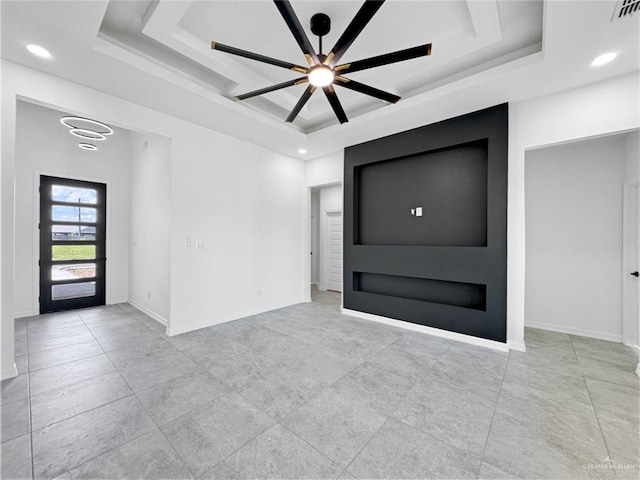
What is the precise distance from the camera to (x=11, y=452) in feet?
5.47

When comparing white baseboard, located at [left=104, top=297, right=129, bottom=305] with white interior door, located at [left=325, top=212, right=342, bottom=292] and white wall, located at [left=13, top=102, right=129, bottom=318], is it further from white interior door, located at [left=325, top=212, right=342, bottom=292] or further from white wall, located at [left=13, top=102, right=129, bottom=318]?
white interior door, located at [left=325, top=212, right=342, bottom=292]

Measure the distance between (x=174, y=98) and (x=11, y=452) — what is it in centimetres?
352

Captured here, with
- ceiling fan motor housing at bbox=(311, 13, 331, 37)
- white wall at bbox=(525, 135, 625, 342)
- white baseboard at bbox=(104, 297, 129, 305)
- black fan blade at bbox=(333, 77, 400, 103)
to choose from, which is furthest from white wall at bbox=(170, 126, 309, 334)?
white wall at bbox=(525, 135, 625, 342)

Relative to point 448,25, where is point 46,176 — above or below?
below

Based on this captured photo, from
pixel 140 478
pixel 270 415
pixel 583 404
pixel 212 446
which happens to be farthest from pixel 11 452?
pixel 583 404

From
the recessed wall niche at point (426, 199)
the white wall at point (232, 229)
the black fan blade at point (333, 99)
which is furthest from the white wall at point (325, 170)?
the black fan blade at point (333, 99)

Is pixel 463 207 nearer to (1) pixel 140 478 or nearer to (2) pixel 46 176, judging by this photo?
(1) pixel 140 478

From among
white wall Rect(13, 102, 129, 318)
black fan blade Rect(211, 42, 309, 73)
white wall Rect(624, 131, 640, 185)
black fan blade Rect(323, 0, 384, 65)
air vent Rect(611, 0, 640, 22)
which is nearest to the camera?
black fan blade Rect(323, 0, 384, 65)

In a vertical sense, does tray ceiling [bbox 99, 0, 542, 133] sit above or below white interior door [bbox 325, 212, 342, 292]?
above

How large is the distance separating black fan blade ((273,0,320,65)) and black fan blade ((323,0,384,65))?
0.15 metres

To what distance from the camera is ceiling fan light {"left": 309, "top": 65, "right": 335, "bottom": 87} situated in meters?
2.16

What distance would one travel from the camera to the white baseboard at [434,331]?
3.34 metres

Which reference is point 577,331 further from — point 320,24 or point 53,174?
point 53,174

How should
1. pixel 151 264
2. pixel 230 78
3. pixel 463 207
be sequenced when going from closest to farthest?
pixel 230 78 < pixel 463 207 < pixel 151 264
